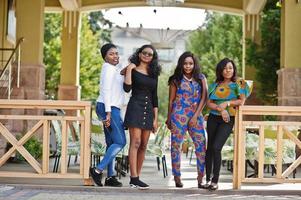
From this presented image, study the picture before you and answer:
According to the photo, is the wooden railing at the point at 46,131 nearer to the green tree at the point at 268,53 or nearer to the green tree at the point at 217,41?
the green tree at the point at 268,53

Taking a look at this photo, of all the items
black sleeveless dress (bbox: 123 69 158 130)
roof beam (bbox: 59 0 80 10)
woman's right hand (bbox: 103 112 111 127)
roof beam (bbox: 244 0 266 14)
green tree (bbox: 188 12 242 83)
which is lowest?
woman's right hand (bbox: 103 112 111 127)

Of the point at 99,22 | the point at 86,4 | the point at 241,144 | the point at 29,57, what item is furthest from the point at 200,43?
the point at 241,144

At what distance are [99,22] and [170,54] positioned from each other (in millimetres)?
24228

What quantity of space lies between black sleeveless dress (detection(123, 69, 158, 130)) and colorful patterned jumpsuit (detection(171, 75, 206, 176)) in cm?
30

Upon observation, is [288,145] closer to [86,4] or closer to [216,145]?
[216,145]

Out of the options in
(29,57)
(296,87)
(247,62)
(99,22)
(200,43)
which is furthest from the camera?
(99,22)

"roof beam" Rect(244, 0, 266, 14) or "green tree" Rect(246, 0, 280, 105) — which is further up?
"roof beam" Rect(244, 0, 266, 14)

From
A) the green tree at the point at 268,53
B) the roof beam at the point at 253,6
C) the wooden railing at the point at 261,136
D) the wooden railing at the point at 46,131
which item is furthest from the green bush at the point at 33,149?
the roof beam at the point at 253,6

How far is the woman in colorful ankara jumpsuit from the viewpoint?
7.32 meters

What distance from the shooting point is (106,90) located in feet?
23.9

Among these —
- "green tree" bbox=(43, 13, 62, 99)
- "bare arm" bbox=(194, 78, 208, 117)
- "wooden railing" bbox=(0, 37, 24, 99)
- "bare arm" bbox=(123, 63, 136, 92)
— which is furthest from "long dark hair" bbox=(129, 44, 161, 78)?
"green tree" bbox=(43, 13, 62, 99)

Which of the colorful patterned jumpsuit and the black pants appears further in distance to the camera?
the colorful patterned jumpsuit

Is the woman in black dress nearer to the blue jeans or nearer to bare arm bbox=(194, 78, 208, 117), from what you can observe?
the blue jeans

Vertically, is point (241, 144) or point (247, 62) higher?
point (247, 62)
